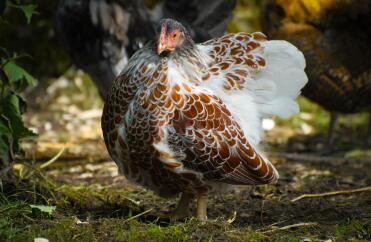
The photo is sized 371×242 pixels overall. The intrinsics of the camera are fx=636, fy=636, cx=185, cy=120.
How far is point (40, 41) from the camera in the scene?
6.23m

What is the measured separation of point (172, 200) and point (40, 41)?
300cm

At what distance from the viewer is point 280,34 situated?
203 inches

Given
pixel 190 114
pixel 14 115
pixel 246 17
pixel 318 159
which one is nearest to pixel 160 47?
pixel 190 114

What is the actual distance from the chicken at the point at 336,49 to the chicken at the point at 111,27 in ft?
2.17

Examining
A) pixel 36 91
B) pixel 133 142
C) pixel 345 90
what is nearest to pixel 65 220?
pixel 133 142

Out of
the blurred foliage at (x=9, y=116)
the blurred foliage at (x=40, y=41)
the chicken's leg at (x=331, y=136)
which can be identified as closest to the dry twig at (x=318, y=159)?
the chicken's leg at (x=331, y=136)

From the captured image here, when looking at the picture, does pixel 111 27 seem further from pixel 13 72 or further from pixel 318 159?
pixel 318 159

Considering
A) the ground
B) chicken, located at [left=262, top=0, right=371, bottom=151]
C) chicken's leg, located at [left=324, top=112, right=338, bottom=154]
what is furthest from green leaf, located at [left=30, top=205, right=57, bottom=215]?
chicken's leg, located at [left=324, top=112, right=338, bottom=154]

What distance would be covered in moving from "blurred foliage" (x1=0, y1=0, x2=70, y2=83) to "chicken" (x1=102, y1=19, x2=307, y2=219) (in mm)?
3027

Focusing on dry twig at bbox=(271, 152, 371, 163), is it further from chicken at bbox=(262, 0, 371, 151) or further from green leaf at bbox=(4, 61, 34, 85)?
green leaf at bbox=(4, 61, 34, 85)

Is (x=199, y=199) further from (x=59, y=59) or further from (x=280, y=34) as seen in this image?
(x=59, y=59)

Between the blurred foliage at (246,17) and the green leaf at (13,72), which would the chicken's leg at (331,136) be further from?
the green leaf at (13,72)

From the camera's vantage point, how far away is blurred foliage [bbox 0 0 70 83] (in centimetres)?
601

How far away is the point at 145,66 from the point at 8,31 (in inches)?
128
